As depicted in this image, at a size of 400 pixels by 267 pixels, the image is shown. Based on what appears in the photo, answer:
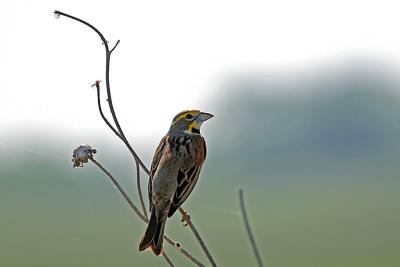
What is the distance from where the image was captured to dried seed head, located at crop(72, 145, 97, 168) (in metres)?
5.71

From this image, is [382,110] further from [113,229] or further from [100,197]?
[113,229]

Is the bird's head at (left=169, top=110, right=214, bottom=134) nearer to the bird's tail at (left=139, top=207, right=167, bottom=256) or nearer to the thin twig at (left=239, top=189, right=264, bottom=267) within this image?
the bird's tail at (left=139, top=207, right=167, bottom=256)

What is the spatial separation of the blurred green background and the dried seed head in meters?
4.70

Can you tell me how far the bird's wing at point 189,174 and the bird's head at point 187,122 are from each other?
13 cm

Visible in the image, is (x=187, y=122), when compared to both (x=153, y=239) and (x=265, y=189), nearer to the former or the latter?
(x=153, y=239)

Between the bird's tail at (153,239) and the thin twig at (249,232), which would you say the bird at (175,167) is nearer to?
the bird's tail at (153,239)

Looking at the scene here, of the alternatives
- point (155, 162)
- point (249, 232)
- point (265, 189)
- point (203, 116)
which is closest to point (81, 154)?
point (155, 162)

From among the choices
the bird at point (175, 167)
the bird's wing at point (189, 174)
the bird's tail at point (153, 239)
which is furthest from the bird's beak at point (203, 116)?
the bird's tail at point (153, 239)

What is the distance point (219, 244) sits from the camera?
A: 69562mm

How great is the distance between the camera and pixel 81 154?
5.72m

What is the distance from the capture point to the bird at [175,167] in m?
6.55

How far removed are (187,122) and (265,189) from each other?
378ft

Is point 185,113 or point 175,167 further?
point 185,113

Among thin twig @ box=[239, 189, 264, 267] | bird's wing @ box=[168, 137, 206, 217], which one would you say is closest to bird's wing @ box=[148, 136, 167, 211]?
bird's wing @ box=[168, 137, 206, 217]
